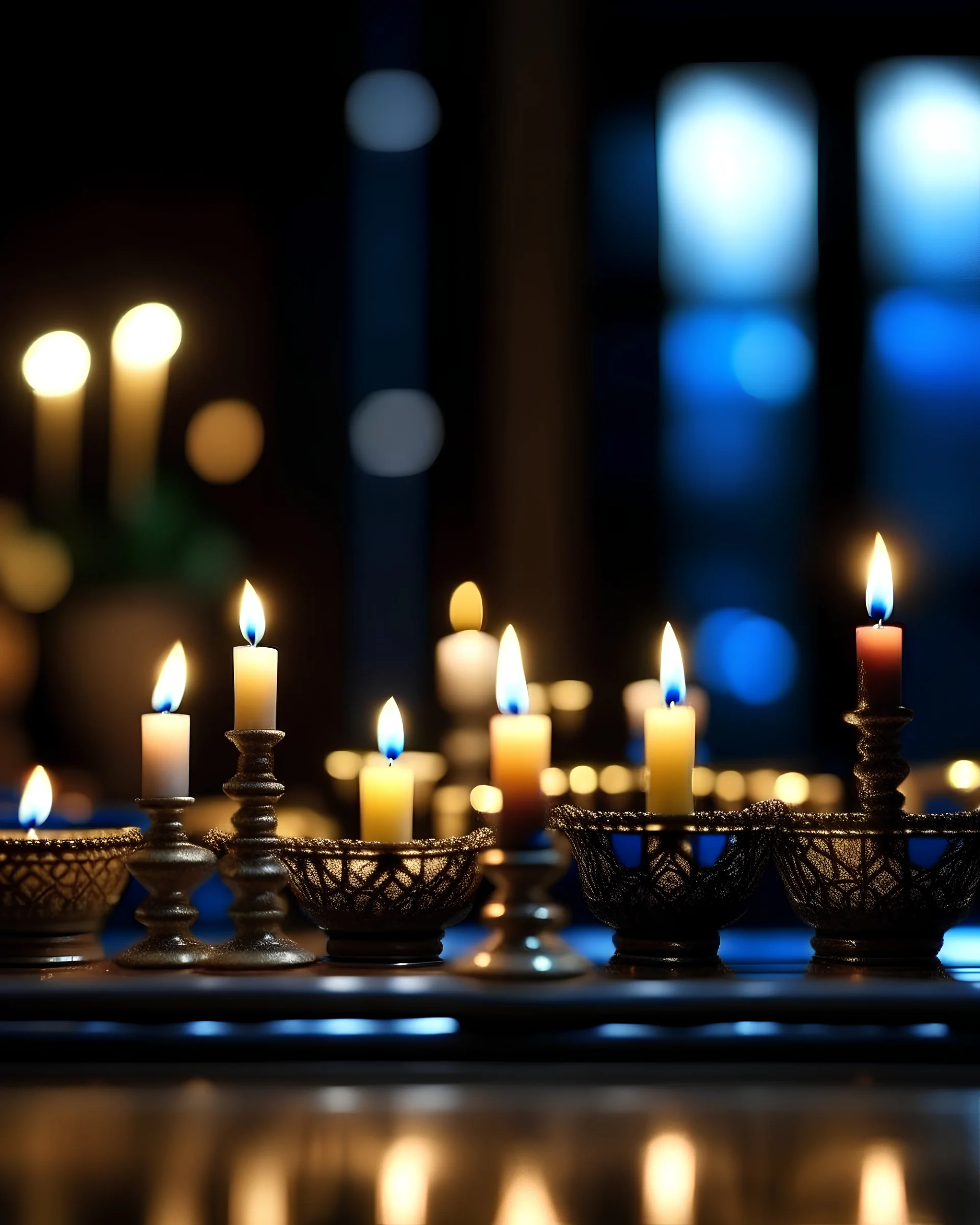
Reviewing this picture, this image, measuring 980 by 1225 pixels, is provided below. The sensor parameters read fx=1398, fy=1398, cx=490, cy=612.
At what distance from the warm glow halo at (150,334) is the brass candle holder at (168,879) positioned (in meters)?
1.56

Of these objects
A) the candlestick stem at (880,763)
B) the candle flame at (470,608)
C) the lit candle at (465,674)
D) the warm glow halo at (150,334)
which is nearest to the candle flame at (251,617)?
the candle flame at (470,608)

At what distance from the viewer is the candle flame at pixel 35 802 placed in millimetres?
943

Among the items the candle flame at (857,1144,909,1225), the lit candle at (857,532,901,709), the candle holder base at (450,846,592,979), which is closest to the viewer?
the candle flame at (857,1144,909,1225)

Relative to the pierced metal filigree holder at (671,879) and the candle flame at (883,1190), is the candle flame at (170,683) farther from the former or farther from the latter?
the candle flame at (883,1190)

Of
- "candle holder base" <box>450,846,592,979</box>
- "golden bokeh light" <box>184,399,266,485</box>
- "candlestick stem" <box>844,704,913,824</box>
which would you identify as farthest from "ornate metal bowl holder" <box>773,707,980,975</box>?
"golden bokeh light" <box>184,399,266,485</box>

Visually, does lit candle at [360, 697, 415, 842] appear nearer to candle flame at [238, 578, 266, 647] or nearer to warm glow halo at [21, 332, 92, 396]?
candle flame at [238, 578, 266, 647]

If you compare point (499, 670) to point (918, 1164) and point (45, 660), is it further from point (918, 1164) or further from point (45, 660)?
point (45, 660)

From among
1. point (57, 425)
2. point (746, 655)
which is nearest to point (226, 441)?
point (57, 425)

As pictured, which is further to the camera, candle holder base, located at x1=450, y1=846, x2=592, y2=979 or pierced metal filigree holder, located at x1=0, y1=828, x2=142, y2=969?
pierced metal filigree holder, located at x1=0, y1=828, x2=142, y2=969

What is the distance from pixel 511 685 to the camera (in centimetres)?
76

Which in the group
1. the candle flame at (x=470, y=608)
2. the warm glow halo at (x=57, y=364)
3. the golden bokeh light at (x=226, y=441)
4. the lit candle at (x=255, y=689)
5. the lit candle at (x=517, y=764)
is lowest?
the lit candle at (x=517, y=764)

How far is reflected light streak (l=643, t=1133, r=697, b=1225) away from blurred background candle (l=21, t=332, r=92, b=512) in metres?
1.86

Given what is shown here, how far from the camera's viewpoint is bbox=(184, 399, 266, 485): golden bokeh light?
2.24 meters

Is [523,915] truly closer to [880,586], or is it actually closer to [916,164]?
[880,586]
